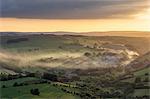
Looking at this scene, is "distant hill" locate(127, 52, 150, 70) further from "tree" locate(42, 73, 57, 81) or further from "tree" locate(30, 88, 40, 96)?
"tree" locate(30, 88, 40, 96)

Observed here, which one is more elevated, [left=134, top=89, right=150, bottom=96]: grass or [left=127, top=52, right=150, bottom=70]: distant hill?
[left=127, top=52, right=150, bottom=70]: distant hill

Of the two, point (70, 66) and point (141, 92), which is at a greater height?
point (70, 66)

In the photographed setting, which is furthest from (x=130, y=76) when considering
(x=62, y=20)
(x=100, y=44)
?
(x=62, y=20)

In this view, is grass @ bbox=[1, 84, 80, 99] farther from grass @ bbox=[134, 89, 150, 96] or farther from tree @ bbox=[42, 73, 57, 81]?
grass @ bbox=[134, 89, 150, 96]

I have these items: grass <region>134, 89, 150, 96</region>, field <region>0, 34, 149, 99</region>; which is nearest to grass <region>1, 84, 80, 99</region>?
field <region>0, 34, 149, 99</region>

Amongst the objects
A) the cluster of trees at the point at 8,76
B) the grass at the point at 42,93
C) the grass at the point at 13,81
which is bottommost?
the grass at the point at 42,93

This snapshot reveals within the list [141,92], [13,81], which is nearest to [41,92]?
[13,81]

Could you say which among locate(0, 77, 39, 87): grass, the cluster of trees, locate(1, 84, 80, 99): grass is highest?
the cluster of trees

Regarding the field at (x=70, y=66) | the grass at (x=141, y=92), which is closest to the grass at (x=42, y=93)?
the field at (x=70, y=66)

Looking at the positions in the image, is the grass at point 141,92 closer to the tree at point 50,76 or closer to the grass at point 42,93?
the grass at point 42,93

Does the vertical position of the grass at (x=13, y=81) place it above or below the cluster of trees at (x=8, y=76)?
below

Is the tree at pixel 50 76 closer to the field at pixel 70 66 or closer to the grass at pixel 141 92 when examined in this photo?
the field at pixel 70 66

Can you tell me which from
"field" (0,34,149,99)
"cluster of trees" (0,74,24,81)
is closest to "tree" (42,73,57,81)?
"field" (0,34,149,99)

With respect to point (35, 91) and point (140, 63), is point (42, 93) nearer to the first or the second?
point (35, 91)
